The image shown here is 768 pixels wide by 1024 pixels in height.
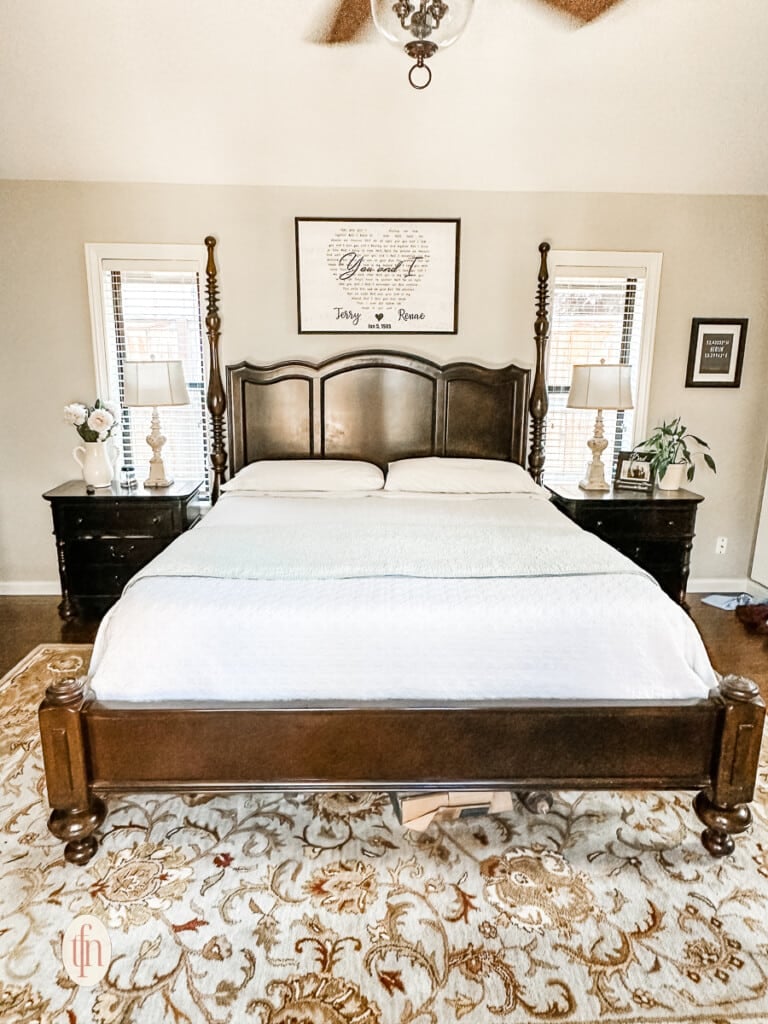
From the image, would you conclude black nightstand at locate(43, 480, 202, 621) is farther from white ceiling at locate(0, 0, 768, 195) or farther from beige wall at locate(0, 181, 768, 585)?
white ceiling at locate(0, 0, 768, 195)

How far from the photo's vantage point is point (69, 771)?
1701 mm

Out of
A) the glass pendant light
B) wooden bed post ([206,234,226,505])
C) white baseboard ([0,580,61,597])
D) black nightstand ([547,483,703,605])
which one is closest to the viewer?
the glass pendant light

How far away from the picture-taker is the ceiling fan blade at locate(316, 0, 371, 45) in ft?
7.74

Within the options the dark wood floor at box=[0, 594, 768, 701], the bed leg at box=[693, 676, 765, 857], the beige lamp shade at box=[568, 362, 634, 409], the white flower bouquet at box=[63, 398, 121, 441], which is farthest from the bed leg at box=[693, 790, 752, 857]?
the white flower bouquet at box=[63, 398, 121, 441]

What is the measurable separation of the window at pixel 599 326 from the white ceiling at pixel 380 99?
1.42 ft

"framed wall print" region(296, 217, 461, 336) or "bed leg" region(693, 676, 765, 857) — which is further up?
"framed wall print" region(296, 217, 461, 336)

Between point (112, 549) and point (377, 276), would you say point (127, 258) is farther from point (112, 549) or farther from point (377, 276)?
point (112, 549)

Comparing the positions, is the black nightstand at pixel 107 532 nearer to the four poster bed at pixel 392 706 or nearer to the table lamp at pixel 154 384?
the table lamp at pixel 154 384

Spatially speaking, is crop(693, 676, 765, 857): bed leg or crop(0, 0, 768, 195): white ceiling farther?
crop(0, 0, 768, 195): white ceiling

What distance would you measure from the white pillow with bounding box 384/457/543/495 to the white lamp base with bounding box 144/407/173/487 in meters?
1.28

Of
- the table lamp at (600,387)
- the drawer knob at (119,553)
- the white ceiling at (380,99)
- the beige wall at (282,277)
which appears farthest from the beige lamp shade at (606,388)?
the drawer knob at (119,553)

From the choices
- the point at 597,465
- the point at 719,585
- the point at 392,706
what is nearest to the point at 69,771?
the point at 392,706

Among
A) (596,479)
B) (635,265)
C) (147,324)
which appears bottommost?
(596,479)

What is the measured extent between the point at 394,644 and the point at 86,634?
227cm
